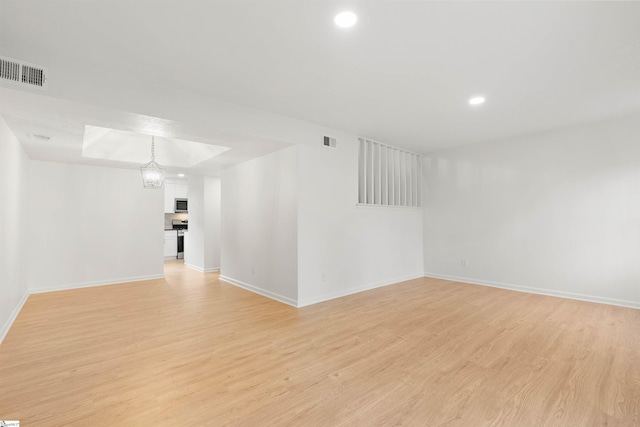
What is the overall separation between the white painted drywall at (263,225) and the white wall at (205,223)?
50.6 inches

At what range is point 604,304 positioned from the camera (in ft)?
13.7

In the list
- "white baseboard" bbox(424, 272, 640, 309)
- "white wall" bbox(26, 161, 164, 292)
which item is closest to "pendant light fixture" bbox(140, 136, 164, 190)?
"white wall" bbox(26, 161, 164, 292)

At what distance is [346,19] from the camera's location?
207 cm

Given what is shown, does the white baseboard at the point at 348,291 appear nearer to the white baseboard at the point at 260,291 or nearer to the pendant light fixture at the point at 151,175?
the white baseboard at the point at 260,291

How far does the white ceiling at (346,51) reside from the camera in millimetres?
1996

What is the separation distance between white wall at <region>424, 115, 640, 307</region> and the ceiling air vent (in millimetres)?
2920

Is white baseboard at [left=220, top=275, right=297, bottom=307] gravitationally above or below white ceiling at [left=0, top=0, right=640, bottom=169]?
below

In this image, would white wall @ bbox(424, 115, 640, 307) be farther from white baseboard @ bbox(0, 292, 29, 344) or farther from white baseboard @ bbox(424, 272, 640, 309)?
white baseboard @ bbox(0, 292, 29, 344)

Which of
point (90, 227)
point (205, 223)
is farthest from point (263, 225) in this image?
point (90, 227)

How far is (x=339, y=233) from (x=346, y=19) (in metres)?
3.19

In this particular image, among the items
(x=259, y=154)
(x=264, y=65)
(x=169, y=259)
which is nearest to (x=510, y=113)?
(x=264, y=65)

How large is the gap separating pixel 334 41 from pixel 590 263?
5.10 m

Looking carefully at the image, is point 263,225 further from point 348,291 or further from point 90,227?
point 90,227

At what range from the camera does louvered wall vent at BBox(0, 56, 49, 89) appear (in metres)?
2.33
